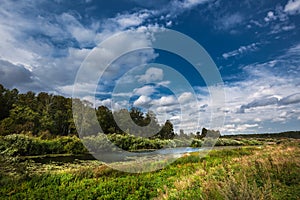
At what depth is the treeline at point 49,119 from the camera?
110 ft

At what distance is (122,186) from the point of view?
9.02 m

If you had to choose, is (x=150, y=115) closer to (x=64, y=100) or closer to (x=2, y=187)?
(x=2, y=187)

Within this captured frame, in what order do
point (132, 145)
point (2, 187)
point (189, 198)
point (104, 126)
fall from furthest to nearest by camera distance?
point (104, 126) → point (132, 145) → point (2, 187) → point (189, 198)

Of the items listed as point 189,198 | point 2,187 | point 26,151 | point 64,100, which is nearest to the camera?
point 189,198

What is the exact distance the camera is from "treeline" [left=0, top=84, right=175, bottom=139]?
3355 cm

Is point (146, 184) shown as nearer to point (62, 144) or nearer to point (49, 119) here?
point (62, 144)

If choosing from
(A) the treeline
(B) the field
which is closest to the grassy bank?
(A) the treeline

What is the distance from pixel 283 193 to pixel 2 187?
9654 millimetres

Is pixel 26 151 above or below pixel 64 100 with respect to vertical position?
below

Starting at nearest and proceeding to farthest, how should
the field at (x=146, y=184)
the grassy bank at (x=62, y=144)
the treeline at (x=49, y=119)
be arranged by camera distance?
the field at (x=146, y=184) → the grassy bank at (x=62, y=144) → the treeline at (x=49, y=119)

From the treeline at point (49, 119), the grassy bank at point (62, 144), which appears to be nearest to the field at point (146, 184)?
the grassy bank at point (62, 144)

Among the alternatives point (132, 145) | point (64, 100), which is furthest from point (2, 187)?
point (64, 100)

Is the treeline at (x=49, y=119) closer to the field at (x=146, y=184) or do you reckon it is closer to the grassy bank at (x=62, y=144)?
the grassy bank at (x=62, y=144)

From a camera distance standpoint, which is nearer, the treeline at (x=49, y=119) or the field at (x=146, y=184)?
the field at (x=146, y=184)
